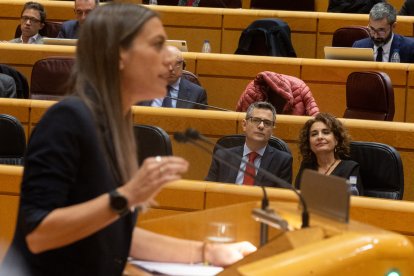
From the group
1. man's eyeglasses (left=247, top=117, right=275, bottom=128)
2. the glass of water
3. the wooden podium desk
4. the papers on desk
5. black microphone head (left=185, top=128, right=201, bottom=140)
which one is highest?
black microphone head (left=185, top=128, right=201, bottom=140)

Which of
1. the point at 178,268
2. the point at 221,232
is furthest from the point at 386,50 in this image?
the point at 178,268

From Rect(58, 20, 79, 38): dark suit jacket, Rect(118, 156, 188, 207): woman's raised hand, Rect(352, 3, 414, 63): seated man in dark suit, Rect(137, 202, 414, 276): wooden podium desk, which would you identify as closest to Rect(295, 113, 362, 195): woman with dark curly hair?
Rect(352, 3, 414, 63): seated man in dark suit

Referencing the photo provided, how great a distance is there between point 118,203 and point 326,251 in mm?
345

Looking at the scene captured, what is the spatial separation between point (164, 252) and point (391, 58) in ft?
13.0

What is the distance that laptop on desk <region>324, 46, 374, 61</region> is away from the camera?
16.4ft

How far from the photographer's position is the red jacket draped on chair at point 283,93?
14.7ft

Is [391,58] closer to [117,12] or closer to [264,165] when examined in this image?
[264,165]

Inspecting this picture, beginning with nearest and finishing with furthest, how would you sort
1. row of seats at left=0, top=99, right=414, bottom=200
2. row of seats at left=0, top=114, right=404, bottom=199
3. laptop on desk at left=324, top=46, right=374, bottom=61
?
1. row of seats at left=0, top=114, right=404, bottom=199
2. row of seats at left=0, top=99, right=414, bottom=200
3. laptop on desk at left=324, top=46, right=374, bottom=61

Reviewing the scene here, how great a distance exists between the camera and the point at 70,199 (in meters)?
1.27

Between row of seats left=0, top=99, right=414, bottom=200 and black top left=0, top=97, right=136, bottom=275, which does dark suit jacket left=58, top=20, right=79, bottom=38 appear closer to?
row of seats left=0, top=99, right=414, bottom=200

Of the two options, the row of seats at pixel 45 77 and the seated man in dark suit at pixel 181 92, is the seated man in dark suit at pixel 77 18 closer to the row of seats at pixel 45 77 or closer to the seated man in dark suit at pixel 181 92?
the row of seats at pixel 45 77

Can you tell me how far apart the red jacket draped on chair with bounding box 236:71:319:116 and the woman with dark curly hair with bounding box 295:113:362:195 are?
693mm

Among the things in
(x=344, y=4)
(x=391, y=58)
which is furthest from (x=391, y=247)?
(x=344, y=4)

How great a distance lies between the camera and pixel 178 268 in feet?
4.89
